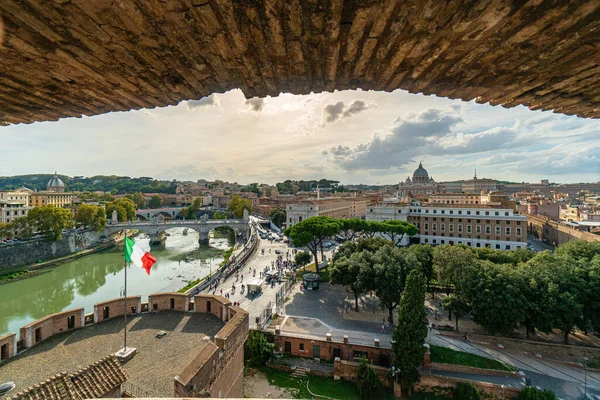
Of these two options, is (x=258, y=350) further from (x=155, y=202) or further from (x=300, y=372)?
(x=155, y=202)

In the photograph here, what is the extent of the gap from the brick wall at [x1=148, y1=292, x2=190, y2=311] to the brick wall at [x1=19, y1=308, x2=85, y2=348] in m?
1.73

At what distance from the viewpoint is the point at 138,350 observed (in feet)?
22.0

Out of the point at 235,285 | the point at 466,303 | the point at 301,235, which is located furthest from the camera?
the point at 301,235

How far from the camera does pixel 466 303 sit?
12.3 m

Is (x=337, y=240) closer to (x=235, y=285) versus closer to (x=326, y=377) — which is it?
(x=235, y=285)

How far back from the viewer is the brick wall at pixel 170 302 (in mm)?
8844

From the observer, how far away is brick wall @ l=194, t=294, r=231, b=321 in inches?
325

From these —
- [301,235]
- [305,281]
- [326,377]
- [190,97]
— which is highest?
[190,97]

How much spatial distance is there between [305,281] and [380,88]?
16.2m

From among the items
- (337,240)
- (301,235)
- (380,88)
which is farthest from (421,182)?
(380,88)

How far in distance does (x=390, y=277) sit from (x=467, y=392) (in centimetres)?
468

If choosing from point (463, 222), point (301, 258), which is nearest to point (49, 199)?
point (301, 258)

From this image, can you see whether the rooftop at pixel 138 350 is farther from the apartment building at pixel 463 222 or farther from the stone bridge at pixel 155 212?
the stone bridge at pixel 155 212

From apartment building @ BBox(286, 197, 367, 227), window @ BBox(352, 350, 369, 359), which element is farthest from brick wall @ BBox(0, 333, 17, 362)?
apartment building @ BBox(286, 197, 367, 227)
